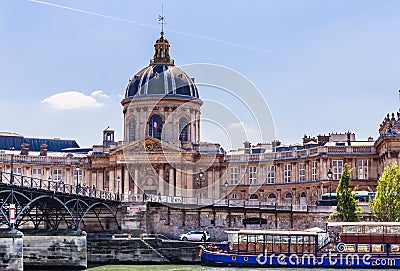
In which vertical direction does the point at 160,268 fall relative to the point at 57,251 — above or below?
below

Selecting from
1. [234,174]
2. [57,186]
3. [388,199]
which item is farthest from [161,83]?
[57,186]

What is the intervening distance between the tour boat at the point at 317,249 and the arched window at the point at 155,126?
52414 millimetres

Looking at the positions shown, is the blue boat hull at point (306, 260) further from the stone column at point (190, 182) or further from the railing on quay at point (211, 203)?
the stone column at point (190, 182)

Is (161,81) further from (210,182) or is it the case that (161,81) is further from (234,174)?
(234,174)

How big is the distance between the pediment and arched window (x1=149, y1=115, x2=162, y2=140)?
6784 mm

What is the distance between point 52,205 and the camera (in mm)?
69688

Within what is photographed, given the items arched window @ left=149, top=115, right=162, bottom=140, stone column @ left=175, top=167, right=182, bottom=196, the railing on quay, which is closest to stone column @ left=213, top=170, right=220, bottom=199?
stone column @ left=175, top=167, right=182, bottom=196

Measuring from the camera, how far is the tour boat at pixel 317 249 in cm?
6175

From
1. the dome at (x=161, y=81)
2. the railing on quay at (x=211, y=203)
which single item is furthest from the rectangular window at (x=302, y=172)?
the railing on quay at (x=211, y=203)

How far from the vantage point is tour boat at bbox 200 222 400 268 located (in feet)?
203

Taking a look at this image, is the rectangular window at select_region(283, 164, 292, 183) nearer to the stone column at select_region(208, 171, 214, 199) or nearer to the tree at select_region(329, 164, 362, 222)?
the stone column at select_region(208, 171, 214, 199)

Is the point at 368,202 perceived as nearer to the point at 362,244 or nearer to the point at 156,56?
the point at 362,244

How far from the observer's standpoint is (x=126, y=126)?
120 metres

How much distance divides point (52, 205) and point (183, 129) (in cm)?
4983
